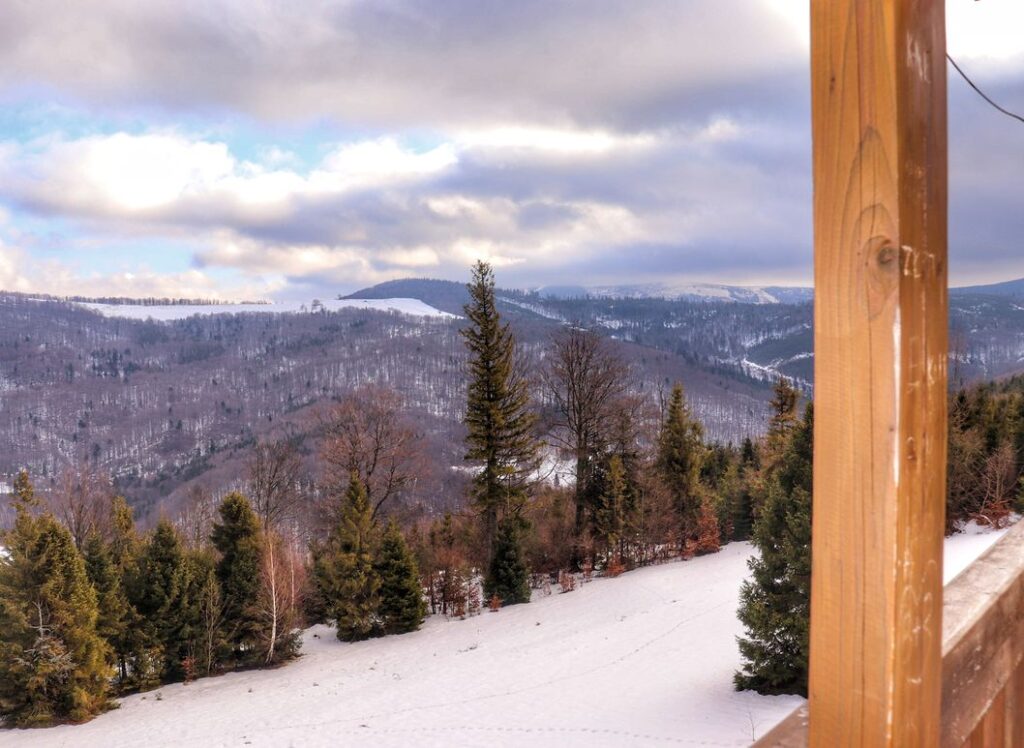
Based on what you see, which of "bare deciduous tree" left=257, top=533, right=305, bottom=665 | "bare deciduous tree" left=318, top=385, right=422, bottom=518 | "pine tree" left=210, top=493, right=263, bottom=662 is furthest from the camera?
"bare deciduous tree" left=318, top=385, right=422, bottom=518

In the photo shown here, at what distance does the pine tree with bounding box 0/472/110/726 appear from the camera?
46.2ft

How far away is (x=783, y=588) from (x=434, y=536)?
1598 centimetres

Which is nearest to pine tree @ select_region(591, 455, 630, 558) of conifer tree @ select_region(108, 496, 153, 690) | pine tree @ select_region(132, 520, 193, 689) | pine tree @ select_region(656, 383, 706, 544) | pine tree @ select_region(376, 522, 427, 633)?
pine tree @ select_region(656, 383, 706, 544)

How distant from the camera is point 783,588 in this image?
1017 centimetres

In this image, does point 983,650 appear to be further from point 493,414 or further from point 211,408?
point 211,408

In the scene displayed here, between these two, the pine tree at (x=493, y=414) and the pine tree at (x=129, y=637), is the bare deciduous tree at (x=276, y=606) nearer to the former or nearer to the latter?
the pine tree at (x=129, y=637)

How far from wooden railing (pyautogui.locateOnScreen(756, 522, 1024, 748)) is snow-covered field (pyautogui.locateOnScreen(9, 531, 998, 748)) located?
23.5ft

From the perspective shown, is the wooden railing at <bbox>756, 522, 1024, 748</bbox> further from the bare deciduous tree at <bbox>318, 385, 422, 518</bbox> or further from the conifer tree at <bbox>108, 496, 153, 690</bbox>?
the bare deciduous tree at <bbox>318, 385, 422, 518</bbox>

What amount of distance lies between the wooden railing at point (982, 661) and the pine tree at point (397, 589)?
1911 cm

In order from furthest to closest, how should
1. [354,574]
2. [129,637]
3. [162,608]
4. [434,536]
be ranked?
[434,536] → [354,574] → [162,608] → [129,637]

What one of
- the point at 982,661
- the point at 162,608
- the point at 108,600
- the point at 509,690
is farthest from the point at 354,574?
the point at 982,661

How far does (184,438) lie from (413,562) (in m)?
144

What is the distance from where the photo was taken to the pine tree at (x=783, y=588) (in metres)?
9.88

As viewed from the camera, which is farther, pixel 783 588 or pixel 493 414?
pixel 493 414
